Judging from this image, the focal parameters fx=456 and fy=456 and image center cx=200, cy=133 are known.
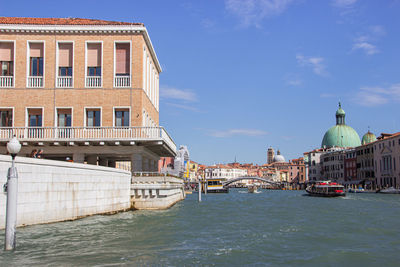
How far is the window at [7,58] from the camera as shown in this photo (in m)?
29.0

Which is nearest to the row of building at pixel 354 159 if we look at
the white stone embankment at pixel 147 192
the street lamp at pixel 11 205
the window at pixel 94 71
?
the white stone embankment at pixel 147 192

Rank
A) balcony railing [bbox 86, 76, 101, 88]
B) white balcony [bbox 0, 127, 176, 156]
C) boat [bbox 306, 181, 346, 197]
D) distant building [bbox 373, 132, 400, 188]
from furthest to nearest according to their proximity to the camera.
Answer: distant building [bbox 373, 132, 400, 188] → boat [bbox 306, 181, 346, 197] → balcony railing [bbox 86, 76, 101, 88] → white balcony [bbox 0, 127, 176, 156]

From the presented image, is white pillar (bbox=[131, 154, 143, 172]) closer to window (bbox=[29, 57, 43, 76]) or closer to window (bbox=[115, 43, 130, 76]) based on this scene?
window (bbox=[115, 43, 130, 76])

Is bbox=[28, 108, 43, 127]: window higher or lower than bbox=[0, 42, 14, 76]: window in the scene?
lower

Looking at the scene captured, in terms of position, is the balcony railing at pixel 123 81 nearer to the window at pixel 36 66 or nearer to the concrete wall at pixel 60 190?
the window at pixel 36 66

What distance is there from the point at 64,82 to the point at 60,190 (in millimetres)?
12921

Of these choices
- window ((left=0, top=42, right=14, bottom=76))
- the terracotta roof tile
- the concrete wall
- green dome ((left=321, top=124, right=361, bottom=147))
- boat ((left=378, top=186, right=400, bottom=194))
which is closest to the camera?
the concrete wall

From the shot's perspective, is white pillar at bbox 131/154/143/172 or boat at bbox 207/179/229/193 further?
boat at bbox 207/179/229/193

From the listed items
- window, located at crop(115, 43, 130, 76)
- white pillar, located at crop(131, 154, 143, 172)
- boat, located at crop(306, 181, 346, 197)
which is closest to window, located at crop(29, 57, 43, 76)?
window, located at crop(115, 43, 130, 76)

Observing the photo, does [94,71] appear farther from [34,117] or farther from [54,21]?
[54,21]

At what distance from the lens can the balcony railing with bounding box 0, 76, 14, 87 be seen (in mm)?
28869

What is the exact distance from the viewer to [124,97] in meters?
29.1

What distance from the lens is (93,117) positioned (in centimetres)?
2919

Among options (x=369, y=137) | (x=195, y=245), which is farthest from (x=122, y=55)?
(x=369, y=137)
